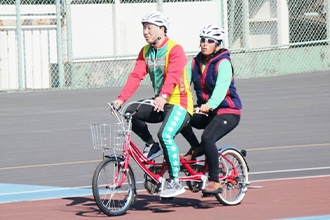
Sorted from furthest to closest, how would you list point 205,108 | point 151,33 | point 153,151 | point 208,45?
point 153,151 < point 208,45 < point 151,33 < point 205,108

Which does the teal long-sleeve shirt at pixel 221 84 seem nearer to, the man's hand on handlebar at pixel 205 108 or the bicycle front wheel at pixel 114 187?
the man's hand on handlebar at pixel 205 108

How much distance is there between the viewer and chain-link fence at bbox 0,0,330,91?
21.4 metres

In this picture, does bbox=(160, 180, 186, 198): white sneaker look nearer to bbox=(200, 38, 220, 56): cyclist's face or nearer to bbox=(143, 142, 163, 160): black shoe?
bbox=(143, 142, 163, 160): black shoe

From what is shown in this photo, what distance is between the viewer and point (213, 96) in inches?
360

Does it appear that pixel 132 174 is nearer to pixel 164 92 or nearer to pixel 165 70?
pixel 164 92

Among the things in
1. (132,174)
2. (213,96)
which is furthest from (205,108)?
(132,174)

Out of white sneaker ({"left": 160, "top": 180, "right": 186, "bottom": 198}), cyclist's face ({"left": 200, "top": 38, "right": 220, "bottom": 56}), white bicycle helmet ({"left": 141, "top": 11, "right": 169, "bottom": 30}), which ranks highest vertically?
white bicycle helmet ({"left": 141, "top": 11, "right": 169, "bottom": 30})

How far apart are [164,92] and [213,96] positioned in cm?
46

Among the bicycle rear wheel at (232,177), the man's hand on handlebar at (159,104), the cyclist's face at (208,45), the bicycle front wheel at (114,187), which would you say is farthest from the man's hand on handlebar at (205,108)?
the bicycle front wheel at (114,187)

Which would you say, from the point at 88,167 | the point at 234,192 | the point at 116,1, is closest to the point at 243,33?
the point at 116,1

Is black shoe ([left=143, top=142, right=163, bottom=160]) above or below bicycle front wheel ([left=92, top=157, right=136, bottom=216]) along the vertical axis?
above

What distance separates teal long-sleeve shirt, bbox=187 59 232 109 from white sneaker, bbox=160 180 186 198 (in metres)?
0.79

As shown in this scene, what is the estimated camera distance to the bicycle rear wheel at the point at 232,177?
31.6 ft

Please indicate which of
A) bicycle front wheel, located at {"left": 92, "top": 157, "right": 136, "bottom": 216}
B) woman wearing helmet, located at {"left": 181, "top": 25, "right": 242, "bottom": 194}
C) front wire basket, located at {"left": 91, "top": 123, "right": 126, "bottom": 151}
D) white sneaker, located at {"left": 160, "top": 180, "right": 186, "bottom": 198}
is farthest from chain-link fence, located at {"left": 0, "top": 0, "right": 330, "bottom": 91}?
white sneaker, located at {"left": 160, "top": 180, "right": 186, "bottom": 198}
